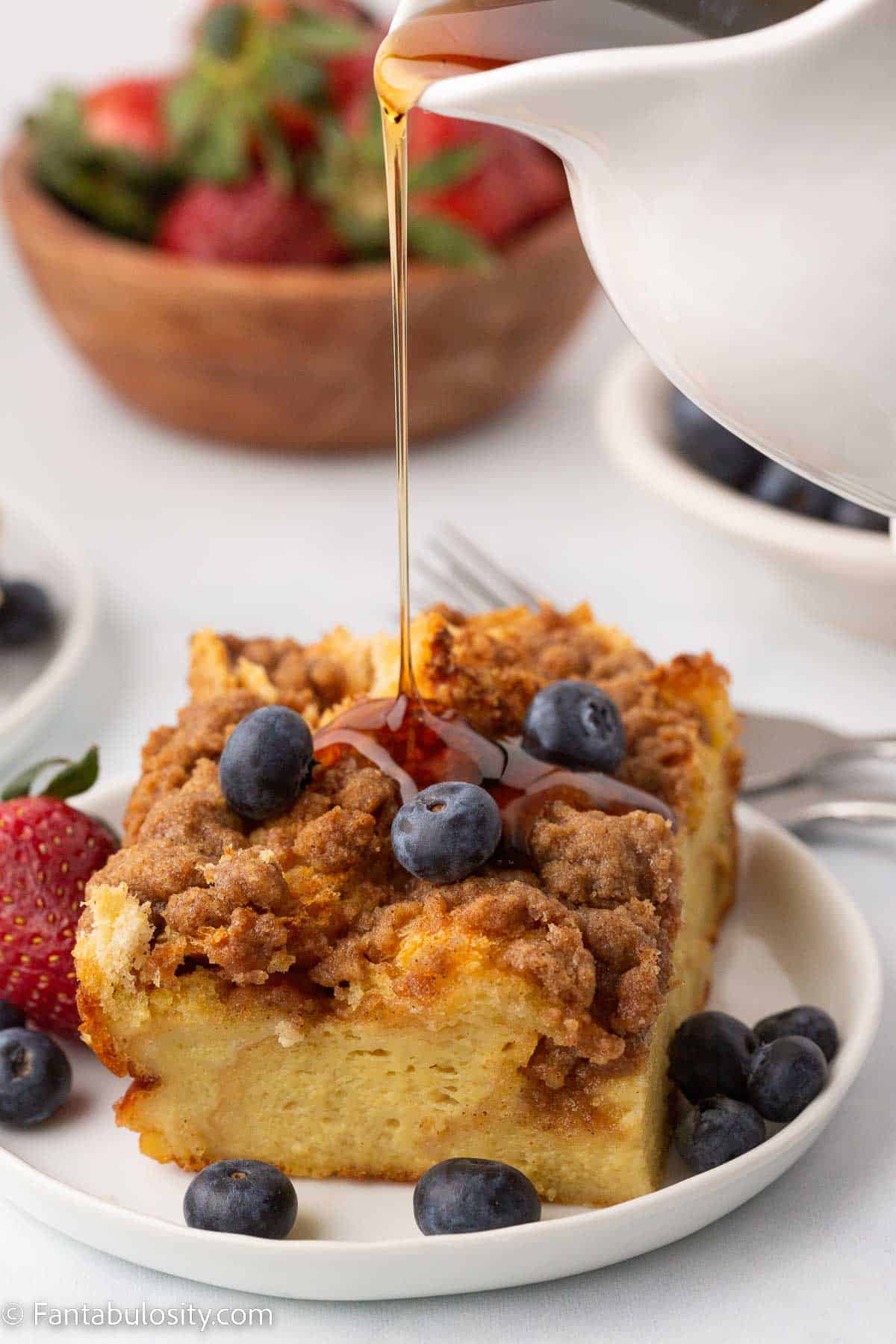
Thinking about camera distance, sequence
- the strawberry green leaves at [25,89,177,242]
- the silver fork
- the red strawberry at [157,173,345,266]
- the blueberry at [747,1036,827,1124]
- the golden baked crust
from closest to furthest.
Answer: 1. the golden baked crust
2. the blueberry at [747,1036,827,1124]
3. the silver fork
4. the red strawberry at [157,173,345,266]
5. the strawberry green leaves at [25,89,177,242]

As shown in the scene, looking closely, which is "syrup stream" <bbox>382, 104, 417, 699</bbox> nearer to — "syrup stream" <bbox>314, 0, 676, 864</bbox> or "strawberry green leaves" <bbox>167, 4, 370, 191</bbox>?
"syrup stream" <bbox>314, 0, 676, 864</bbox>

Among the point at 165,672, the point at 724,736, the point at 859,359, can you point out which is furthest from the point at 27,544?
the point at 859,359

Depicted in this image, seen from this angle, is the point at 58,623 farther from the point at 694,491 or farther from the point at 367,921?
the point at 367,921

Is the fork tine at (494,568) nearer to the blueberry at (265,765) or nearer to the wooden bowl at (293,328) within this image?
the wooden bowl at (293,328)

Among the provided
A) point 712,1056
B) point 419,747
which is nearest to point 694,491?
point 419,747

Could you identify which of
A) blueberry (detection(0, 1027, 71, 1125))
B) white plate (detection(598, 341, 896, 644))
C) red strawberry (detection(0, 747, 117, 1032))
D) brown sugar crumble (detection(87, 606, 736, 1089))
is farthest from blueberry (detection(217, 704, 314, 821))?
white plate (detection(598, 341, 896, 644))

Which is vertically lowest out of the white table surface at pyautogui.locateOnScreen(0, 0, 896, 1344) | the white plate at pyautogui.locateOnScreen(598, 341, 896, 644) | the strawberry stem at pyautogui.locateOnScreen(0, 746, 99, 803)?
the white table surface at pyautogui.locateOnScreen(0, 0, 896, 1344)

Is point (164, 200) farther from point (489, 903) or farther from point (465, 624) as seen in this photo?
point (489, 903)
